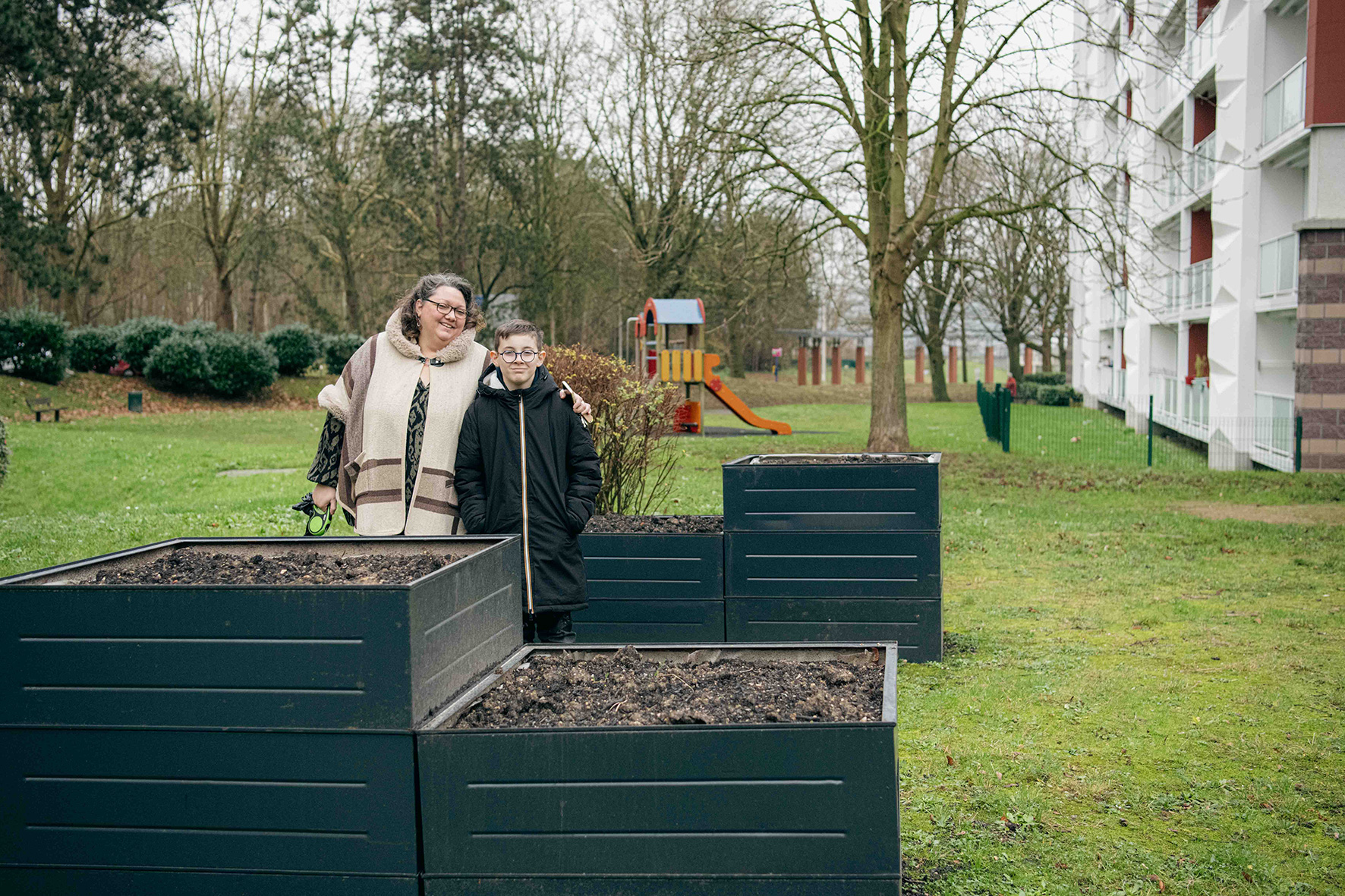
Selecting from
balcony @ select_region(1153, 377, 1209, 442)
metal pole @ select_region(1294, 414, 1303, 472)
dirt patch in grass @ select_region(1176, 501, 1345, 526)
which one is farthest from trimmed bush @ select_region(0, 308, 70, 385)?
metal pole @ select_region(1294, 414, 1303, 472)

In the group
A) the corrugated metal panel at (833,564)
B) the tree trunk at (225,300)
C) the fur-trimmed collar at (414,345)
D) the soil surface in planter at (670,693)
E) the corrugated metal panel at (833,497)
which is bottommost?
the corrugated metal panel at (833,564)

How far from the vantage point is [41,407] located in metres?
24.5

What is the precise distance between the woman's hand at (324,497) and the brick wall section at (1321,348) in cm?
1707

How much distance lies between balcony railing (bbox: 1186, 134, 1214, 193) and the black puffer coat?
21.8 metres

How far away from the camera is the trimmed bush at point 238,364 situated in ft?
98.2

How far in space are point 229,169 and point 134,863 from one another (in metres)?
40.6

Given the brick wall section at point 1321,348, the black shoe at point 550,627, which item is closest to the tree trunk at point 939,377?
the brick wall section at point 1321,348

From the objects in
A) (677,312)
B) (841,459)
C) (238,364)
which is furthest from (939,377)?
(841,459)

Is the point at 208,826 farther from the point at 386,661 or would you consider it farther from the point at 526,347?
the point at 526,347

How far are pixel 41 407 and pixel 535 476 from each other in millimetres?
23859

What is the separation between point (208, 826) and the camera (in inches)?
106

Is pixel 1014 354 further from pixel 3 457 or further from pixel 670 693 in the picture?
pixel 670 693

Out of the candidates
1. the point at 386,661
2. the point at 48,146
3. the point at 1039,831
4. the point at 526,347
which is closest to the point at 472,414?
the point at 526,347

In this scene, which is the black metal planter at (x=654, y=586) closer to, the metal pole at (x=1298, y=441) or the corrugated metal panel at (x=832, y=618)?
the corrugated metal panel at (x=832, y=618)
